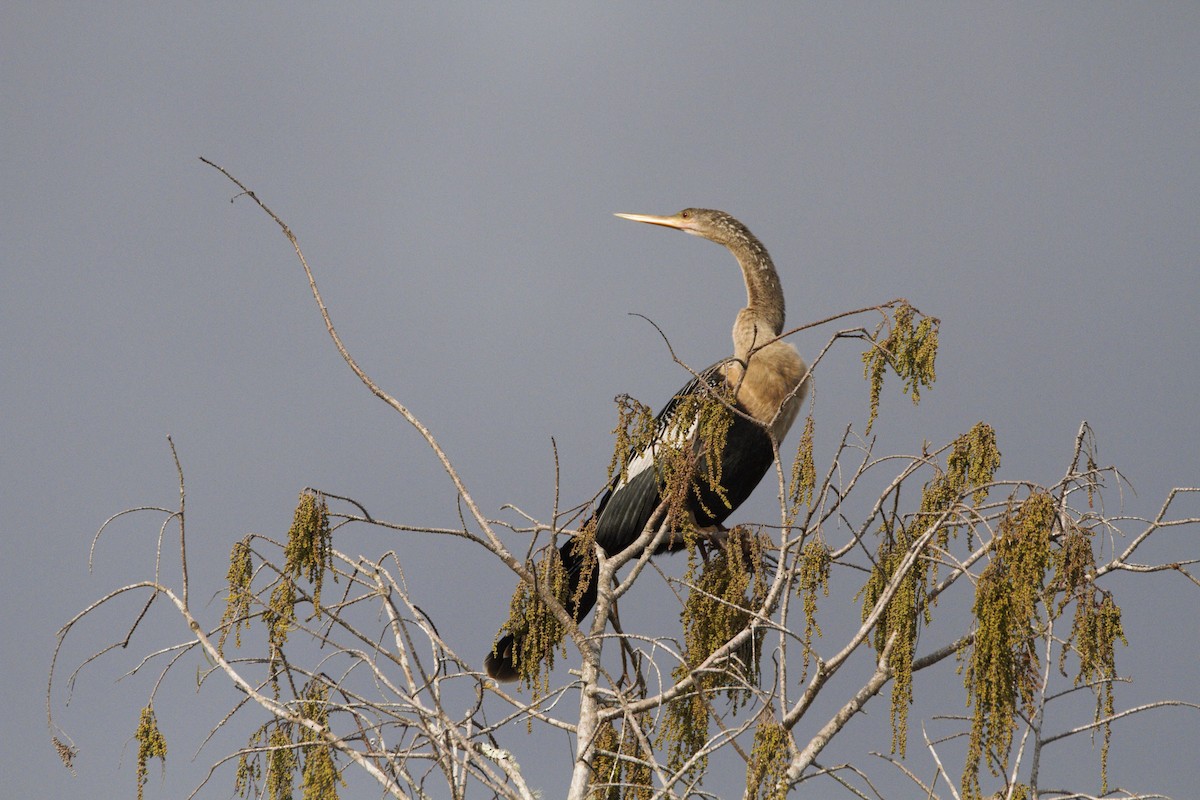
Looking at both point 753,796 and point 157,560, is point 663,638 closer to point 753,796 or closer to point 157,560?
point 753,796

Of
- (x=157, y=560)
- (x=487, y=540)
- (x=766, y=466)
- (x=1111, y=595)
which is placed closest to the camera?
(x=1111, y=595)

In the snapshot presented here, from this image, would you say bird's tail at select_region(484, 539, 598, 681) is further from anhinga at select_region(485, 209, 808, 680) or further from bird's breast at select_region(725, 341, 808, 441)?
bird's breast at select_region(725, 341, 808, 441)

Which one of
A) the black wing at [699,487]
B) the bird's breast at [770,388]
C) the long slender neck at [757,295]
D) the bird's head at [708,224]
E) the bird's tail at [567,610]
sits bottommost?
the bird's tail at [567,610]

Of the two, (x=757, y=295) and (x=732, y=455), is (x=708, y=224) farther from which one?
(x=732, y=455)

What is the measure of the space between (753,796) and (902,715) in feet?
1.53

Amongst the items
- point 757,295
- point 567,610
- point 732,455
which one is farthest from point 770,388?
point 567,610

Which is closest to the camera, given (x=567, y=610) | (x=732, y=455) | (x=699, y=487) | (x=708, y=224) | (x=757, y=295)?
(x=567, y=610)

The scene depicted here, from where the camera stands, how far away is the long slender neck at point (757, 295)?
21.0 ft

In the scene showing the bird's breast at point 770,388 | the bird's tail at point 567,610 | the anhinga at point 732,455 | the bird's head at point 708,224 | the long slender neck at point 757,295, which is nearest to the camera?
the bird's tail at point 567,610

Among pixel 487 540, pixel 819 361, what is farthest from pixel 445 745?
pixel 819 361

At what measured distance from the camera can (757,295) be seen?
21.8 feet

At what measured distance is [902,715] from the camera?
322 centimetres

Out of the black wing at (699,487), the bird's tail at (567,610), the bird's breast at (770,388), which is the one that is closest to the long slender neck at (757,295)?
the bird's breast at (770,388)

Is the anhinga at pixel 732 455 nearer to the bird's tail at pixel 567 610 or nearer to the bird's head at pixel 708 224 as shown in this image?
the bird's tail at pixel 567 610
